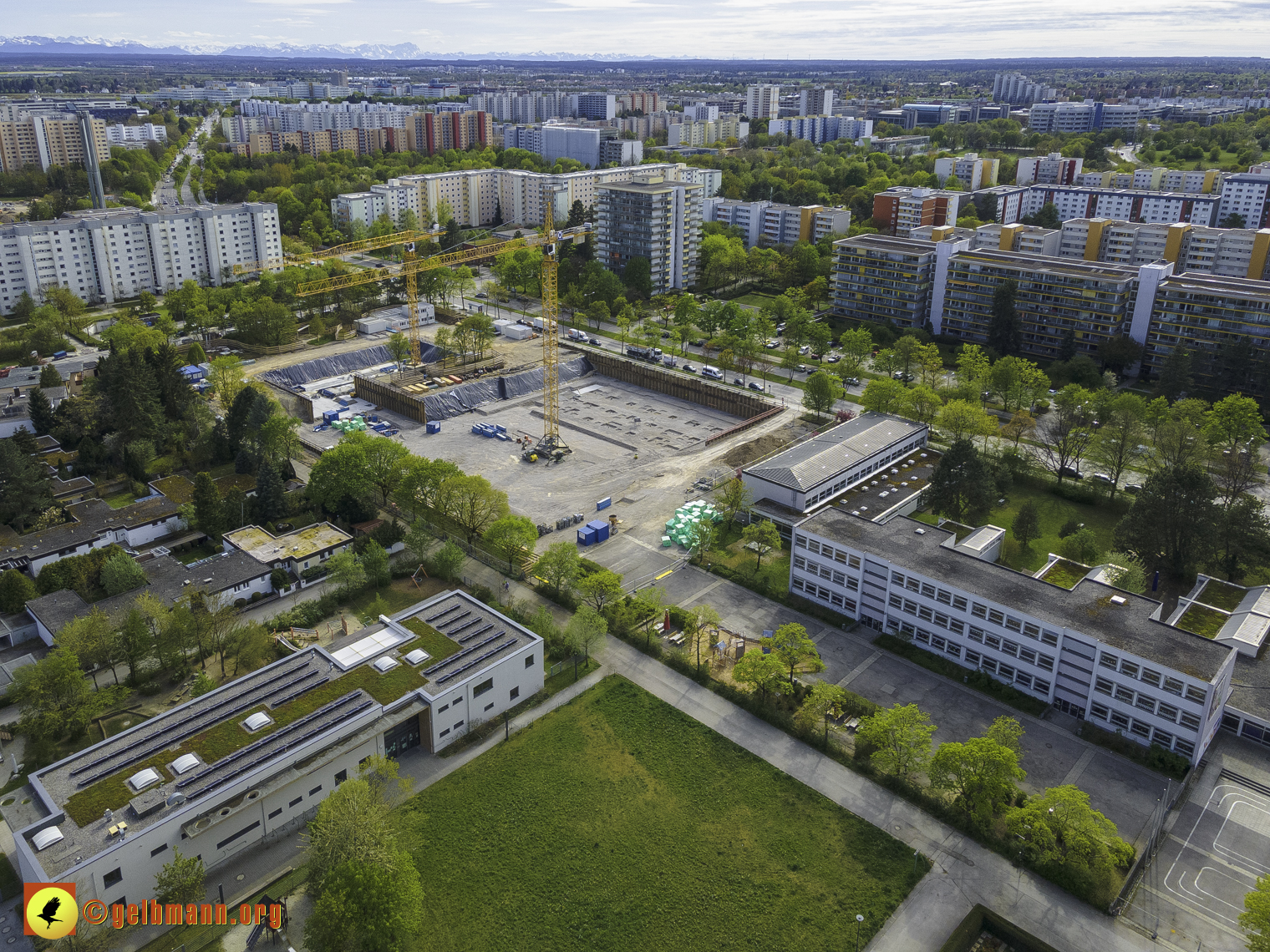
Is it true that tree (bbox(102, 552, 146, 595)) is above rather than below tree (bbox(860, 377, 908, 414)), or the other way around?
below

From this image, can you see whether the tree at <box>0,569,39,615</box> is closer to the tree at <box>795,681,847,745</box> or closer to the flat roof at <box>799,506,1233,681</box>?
the tree at <box>795,681,847,745</box>

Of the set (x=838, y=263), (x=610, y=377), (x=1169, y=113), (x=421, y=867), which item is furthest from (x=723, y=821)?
(x=1169, y=113)

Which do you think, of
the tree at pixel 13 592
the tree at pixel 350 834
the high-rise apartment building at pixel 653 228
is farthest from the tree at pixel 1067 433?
the tree at pixel 13 592

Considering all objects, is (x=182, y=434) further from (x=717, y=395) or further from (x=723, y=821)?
(x=723, y=821)

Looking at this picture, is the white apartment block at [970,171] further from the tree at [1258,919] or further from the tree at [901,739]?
the tree at [1258,919]

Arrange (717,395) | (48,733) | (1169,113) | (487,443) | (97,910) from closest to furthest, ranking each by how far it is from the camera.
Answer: (97,910)
(48,733)
(487,443)
(717,395)
(1169,113)

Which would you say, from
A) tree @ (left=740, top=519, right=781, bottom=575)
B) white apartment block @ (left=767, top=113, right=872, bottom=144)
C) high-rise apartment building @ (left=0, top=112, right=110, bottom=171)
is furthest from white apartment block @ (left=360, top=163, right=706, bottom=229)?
tree @ (left=740, top=519, right=781, bottom=575)

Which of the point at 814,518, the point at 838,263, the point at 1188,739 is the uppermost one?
the point at 838,263

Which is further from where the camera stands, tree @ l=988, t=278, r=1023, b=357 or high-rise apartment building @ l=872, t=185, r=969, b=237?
high-rise apartment building @ l=872, t=185, r=969, b=237
